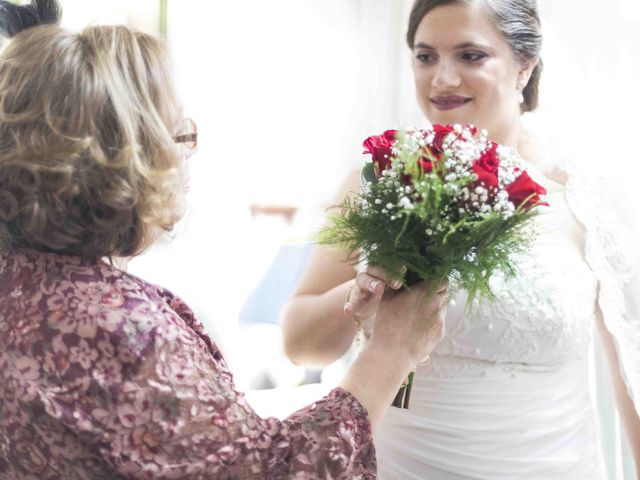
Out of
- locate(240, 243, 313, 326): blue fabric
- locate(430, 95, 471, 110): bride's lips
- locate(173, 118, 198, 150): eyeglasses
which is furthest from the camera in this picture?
locate(240, 243, 313, 326): blue fabric

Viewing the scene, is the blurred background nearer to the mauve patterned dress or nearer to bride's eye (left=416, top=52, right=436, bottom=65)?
bride's eye (left=416, top=52, right=436, bottom=65)

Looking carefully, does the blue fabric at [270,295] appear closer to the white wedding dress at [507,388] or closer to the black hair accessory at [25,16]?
the white wedding dress at [507,388]

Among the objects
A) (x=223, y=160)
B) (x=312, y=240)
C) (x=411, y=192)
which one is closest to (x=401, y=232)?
Result: (x=411, y=192)

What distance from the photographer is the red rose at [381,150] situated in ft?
4.26

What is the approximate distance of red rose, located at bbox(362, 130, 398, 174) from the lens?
1.30 metres

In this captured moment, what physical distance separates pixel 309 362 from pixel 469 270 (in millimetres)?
600

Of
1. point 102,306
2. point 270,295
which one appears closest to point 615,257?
point 102,306

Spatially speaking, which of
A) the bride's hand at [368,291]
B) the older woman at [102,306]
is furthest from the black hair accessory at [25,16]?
the bride's hand at [368,291]

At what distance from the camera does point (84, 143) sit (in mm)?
989

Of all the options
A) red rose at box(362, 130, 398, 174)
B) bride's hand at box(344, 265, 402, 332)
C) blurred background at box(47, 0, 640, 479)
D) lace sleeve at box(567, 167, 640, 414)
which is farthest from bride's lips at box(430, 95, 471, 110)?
blurred background at box(47, 0, 640, 479)

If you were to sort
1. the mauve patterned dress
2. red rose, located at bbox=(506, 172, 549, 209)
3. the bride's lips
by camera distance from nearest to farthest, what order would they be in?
the mauve patterned dress
red rose, located at bbox=(506, 172, 549, 209)
the bride's lips

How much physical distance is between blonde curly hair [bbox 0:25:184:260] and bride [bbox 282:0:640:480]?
66 cm

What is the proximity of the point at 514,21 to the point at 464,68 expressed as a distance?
176mm

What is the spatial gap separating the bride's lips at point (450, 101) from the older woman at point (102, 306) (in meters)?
0.87
